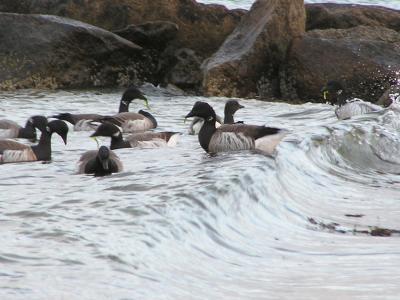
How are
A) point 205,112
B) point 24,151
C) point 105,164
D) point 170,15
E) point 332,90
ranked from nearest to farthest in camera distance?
point 105,164, point 24,151, point 205,112, point 332,90, point 170,15

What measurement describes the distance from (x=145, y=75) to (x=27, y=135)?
8.98m

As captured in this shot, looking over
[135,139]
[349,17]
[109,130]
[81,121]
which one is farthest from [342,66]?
[109,130]

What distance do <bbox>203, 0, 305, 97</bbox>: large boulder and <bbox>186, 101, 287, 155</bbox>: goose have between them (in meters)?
8.55

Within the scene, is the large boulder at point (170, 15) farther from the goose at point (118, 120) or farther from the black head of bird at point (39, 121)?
the black head of bird at point (39, 121)

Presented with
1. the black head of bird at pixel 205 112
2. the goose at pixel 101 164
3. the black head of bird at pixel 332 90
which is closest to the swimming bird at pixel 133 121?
the black head of bird at pixel 205 112

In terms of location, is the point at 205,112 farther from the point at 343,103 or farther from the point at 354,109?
the point at 343,103

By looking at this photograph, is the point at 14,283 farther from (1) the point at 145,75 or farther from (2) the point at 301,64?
(1) the point at 145,75

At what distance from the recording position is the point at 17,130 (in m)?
15.8

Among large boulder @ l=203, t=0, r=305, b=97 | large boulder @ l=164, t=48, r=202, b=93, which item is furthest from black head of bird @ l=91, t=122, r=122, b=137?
large boulder @ l=164, t=48, r=202, b=93

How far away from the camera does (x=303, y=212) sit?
9.30m

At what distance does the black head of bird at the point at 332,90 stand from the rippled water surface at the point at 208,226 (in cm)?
690

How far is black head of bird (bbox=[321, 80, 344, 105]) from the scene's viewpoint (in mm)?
20234

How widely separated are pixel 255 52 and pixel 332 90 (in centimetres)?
287

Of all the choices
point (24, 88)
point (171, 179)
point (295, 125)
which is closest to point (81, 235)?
point (171, 179)
